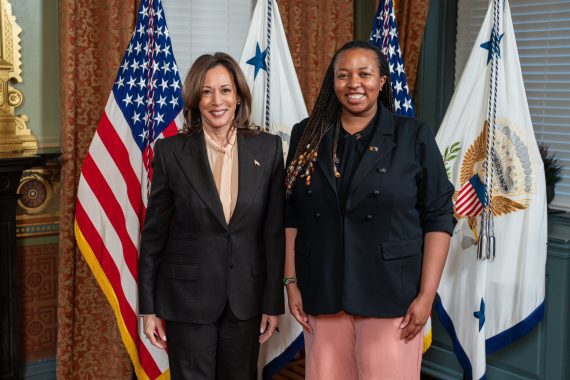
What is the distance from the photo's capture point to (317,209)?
1.91 metres

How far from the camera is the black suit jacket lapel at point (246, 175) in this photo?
6.56 ft

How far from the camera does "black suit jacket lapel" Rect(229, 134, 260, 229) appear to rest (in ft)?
6.56

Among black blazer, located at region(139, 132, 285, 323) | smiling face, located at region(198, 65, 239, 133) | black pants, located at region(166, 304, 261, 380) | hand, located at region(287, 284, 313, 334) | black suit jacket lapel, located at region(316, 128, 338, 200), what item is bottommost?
black pants, located at region(166, 304, 261, 380)

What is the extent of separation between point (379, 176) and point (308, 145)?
0.24 meters

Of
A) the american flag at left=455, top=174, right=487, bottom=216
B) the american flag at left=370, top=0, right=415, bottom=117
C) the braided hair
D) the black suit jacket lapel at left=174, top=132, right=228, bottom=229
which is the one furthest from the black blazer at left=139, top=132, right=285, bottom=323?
the american flag at left=455, top=174, right=487, bottom=216

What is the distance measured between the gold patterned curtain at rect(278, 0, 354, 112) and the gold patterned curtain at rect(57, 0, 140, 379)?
0.90 meters

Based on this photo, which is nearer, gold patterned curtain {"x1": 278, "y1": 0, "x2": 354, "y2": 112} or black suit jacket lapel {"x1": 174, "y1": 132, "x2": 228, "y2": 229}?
black suit jacket lapel {"x1": 174, "y1": 132, "x2": 228, "y2": 229}

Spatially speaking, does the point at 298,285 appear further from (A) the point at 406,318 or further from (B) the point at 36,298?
(B) the point at 36,298

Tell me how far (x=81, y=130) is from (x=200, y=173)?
1241mm

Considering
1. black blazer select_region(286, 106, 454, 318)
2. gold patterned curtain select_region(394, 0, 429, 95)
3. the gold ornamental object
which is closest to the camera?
black blazer select_region(286, 106, 454, 318)

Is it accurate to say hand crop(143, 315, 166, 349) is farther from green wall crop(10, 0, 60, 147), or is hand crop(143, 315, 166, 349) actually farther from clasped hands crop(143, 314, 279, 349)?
green wall crop(10, 0, 60, 147)

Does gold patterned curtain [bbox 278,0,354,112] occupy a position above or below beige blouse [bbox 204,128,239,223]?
above

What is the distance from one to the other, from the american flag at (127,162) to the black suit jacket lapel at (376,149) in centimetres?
110

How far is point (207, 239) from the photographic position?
6.51 feet
